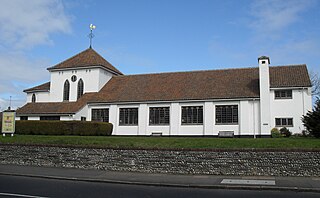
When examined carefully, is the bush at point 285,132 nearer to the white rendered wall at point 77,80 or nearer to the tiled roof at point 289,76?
the tiled roof at point 289,76

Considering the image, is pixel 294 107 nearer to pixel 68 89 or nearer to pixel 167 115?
pixel 167 115

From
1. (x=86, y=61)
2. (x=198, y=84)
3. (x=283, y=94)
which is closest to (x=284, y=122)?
(x=283, y=94)

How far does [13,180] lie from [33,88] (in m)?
33.1

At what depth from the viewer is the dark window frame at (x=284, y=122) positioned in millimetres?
32906

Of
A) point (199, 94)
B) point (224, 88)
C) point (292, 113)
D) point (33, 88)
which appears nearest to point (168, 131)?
point (199, 94)

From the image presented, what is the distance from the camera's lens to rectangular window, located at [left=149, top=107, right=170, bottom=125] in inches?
1410

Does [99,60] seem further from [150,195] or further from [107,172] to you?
[150,195]

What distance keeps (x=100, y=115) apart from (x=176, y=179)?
2433 centimetres

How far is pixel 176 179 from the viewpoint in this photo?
1527 cm

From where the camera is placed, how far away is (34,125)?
105 ft

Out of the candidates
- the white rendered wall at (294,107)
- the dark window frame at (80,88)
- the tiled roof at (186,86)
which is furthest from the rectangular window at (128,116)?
the white rendered wall at (294,107)

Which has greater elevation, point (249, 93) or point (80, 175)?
point (249, 93)

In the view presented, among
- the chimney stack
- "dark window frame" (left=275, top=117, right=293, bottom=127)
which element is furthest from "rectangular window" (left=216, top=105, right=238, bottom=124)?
"dark window frame" (left=275, top=117, right=293, bottom=127)

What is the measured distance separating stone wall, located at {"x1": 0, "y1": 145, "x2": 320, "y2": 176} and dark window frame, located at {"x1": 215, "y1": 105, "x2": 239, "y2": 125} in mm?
17531
